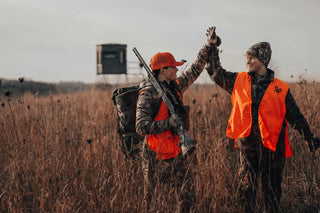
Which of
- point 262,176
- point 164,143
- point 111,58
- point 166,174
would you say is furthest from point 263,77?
point 111,58

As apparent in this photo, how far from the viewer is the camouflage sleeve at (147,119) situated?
7.63 feet

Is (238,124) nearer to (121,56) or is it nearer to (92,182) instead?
(92,182)

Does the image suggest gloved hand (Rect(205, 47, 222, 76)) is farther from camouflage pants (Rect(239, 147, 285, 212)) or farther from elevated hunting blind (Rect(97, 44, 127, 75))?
elevated hunting blind (Rect(97, 44, 127, 75))

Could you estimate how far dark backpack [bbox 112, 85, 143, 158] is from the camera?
111 inches

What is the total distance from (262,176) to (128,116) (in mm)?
1540

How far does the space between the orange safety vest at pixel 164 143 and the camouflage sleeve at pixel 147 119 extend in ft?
0.28

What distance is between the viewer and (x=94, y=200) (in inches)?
104

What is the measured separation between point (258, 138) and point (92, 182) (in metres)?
1.78

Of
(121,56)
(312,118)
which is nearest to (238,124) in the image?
(312,118)

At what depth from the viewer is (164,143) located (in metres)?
2.45

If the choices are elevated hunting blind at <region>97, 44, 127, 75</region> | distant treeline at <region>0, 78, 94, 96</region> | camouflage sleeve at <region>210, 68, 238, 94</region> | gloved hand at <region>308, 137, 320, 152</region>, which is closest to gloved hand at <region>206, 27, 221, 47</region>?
camouflage sleeve at <region>210, 68, 238, 94</region>

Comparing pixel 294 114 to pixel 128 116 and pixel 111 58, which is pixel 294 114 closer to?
pixel 128 116

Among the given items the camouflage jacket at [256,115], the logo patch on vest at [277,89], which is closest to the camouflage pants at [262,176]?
the camouflage jacket at [256,115]

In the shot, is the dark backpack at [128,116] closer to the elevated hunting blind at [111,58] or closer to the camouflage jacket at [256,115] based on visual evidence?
the camouflage jacket at [256,115]
